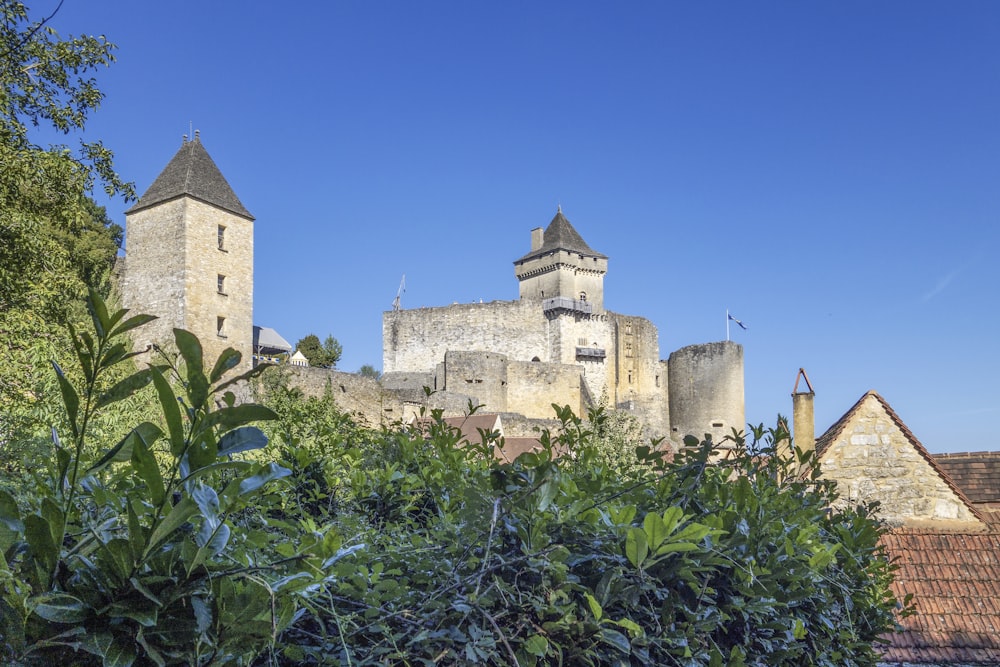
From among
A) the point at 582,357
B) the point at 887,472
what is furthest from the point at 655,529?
the point at 582,357

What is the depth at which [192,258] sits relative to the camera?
93.4ft

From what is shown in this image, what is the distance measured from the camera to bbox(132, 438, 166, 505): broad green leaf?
1.03 metres

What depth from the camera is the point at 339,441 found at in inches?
135

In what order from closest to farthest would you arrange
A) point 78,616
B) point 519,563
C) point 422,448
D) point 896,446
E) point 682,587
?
1. point 78,616
2. point 519,563
3. point 682,587
4. point 422,448
5. point 896,446

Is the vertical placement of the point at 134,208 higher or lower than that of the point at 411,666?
higher

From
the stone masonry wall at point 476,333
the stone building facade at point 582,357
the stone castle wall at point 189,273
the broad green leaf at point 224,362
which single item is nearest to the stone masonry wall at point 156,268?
the stone castle wall at point 189,273

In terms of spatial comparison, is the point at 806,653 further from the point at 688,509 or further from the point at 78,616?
the point at 78,616

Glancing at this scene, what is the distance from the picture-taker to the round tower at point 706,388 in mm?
39375

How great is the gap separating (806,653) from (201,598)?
1.62 meters

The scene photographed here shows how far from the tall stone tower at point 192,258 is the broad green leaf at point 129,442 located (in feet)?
91.1

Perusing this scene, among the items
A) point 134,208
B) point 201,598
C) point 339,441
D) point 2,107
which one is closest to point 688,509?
point 201,598

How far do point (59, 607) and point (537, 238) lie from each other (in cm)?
5084

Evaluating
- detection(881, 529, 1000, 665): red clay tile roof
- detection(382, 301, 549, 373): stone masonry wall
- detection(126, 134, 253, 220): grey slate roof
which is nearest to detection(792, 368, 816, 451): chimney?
detection(881, 529, 1000, 665): red clay tile roof

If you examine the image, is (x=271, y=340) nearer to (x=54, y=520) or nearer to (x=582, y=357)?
(x=582, y=357)
